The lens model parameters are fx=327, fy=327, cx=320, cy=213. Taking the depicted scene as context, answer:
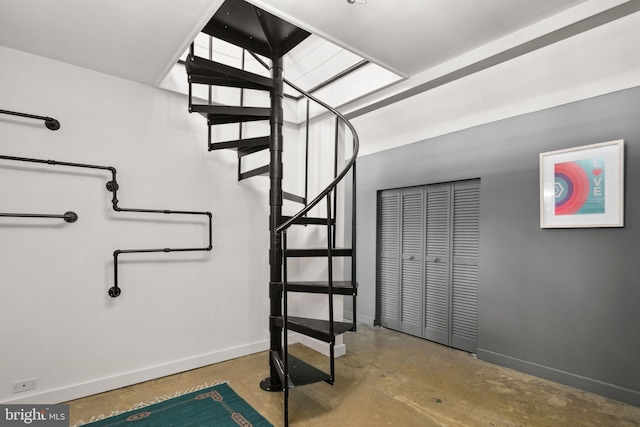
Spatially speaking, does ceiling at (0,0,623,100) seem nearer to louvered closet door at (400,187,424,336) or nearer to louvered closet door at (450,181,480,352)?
louvered closet door at (450,181,480,352)

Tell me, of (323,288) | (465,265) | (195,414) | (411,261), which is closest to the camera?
(195,414)

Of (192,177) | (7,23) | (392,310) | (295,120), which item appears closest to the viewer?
(7,23)

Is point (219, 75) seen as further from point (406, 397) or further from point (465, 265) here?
point (465, 265)

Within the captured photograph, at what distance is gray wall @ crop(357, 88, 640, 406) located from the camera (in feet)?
8.00

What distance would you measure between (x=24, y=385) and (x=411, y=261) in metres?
3.69

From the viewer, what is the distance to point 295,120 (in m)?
3.78

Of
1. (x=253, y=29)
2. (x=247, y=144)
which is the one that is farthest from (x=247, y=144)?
(x=253, y=29)

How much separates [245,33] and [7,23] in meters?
1.47

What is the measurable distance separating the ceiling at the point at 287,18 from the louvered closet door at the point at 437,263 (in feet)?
5.59

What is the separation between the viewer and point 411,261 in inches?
159

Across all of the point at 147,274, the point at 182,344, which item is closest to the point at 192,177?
the point at 147,274

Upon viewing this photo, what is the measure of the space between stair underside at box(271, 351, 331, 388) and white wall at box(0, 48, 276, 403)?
38.5 inches

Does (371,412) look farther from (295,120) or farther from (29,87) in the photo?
(29,87)

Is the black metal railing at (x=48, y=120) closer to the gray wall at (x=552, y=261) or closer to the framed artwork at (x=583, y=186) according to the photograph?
the gray wall at (x=552, y=261)
